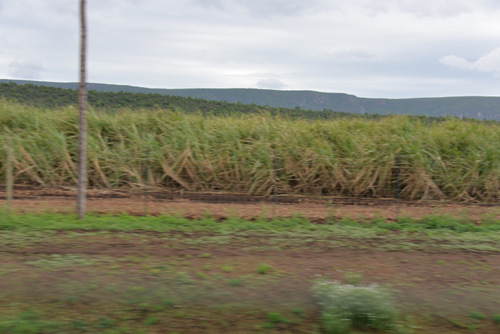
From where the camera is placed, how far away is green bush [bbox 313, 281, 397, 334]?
12.3ft

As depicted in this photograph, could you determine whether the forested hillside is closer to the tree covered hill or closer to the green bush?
the tree covered hill

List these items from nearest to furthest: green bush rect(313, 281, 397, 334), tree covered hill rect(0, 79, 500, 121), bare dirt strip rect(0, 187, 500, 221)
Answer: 1. green bush rect(313, 281, 397, 334)
2. bare dirt strip rect(0, 187, 500, 221)
3. tree covered hill rect(0, 79, 500, 121)

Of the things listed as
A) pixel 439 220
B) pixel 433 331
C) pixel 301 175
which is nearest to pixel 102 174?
pixel 301 175

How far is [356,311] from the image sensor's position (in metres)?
3.86

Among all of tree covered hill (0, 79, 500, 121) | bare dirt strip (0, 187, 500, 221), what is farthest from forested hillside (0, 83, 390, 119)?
bare dirt strip (0, 187, 500, 221)

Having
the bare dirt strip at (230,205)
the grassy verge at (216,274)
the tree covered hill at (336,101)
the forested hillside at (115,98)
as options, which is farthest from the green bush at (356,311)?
the tree covered hill at (336,101)

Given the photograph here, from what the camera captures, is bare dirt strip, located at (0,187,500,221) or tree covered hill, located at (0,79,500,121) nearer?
bare dirt strip, located at (0,187,500,221)

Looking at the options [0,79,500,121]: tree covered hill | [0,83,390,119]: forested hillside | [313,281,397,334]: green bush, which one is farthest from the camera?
[0,79,500,121]: tree covered hill

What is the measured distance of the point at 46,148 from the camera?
12.0 metres

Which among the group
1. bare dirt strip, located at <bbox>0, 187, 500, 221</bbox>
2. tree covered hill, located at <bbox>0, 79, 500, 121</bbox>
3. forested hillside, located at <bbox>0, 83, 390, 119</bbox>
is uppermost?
tree covered hill, located at <bbox>0, 79, 500, 121</bbox>

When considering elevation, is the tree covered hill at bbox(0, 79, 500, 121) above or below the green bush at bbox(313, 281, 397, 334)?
above

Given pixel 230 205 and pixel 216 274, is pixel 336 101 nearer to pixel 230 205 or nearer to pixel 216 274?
pixel 230 205

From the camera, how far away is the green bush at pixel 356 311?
147 inches

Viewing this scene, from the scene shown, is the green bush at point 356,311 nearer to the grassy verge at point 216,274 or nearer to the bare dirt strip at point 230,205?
the grassy verge at point 216,274
